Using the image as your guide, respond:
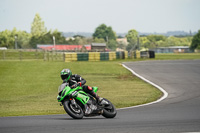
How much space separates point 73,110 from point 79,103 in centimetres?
34

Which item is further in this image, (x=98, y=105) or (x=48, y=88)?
(x=48, y=88)

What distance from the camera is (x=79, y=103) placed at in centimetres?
1017

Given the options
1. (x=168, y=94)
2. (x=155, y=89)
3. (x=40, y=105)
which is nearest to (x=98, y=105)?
(x=40, y=105)

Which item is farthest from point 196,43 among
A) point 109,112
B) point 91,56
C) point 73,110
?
point 73,110

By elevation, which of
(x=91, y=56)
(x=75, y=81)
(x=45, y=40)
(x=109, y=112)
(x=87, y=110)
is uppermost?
(x=45, y=40)

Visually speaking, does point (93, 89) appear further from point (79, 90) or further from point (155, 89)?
point (155, 89)

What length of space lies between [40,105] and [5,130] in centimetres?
721

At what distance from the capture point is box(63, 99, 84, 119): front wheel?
9.81m

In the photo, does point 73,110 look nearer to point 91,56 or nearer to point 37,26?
point 91,56

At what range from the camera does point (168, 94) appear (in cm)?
1731

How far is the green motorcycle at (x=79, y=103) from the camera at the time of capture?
32.4ft

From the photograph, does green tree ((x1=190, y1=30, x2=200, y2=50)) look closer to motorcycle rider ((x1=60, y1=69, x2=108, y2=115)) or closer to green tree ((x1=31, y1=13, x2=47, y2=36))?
green tree ((x1=31, y1=13, x2=47, y2=36))

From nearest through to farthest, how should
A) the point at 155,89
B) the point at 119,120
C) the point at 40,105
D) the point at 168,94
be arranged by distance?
the point at 119,120
the point at 40,105
the point at 168,94
the point at 155,89

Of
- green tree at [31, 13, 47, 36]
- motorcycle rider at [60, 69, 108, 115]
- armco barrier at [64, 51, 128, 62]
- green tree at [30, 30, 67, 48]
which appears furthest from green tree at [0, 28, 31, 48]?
motorcycle rider at [60, 69, 108, 115]
